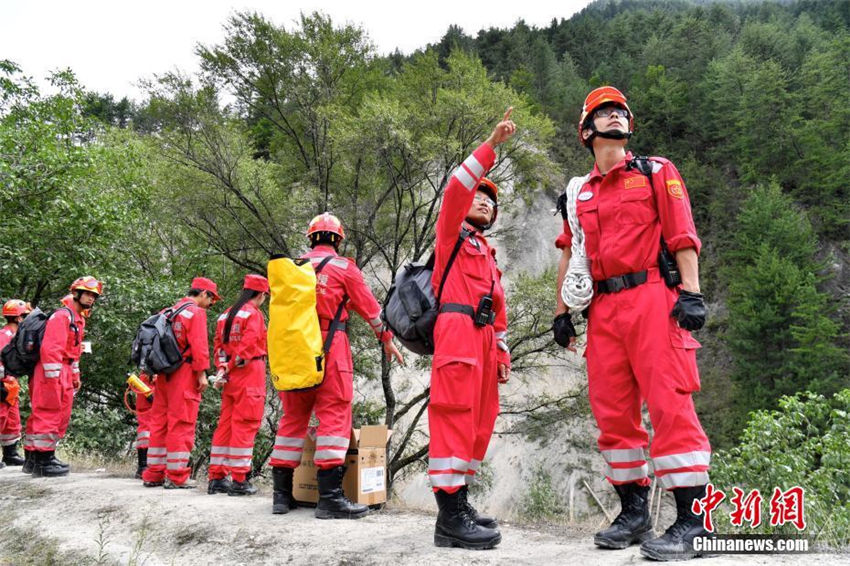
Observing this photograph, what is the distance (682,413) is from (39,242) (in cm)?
1247

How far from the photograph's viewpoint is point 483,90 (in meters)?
13.0

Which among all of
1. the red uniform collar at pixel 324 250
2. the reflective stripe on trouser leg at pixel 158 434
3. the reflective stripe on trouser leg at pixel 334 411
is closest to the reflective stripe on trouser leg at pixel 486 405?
the reflective stripe on trouser leg at pixel 334 411

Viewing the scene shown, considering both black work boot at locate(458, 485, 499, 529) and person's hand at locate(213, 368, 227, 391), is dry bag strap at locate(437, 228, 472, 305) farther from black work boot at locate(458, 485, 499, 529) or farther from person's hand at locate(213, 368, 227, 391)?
person's hand at locate(213, 368, 227, 391)

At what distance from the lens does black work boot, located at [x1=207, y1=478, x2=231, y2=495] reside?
19.7ft

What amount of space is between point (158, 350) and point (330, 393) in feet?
9.05

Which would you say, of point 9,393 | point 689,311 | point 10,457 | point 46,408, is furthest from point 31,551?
point 10,457

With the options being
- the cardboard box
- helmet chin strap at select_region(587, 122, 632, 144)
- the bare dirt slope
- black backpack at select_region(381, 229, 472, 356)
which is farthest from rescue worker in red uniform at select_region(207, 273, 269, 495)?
helmet chin strap at select_region(587, 122, 632, 144)

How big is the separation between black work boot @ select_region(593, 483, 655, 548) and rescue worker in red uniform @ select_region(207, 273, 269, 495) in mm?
3782

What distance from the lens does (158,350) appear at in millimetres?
6375

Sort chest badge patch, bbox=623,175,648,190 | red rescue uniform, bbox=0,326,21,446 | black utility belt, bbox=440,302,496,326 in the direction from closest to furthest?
chest badge patch, bbox=623,175,648,190
black utility belt, bbox=440,302,496,326
red rescue uniform, bbox=0,326,21,446

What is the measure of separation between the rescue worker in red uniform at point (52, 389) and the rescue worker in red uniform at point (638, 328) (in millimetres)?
6275

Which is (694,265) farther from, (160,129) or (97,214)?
(160,129)

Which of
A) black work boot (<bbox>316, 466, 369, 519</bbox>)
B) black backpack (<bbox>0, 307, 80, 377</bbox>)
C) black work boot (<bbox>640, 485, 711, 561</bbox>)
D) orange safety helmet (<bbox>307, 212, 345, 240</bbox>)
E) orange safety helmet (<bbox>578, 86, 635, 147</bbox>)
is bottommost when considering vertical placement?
black work boot (<bbox>316, 466, 369, 519</bbox>)

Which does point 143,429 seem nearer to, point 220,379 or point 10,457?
point 220,379
